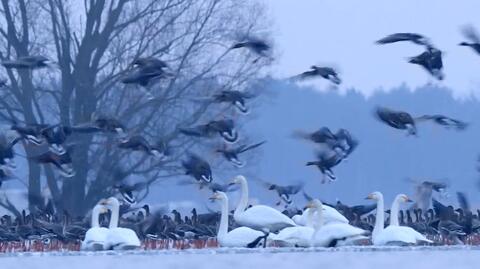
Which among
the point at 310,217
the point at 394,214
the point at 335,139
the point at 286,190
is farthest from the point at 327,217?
the point at 286,190

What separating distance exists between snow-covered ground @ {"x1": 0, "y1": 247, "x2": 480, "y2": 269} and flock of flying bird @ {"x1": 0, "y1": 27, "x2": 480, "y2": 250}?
2.19 m

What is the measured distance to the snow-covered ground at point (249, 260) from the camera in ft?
62.7

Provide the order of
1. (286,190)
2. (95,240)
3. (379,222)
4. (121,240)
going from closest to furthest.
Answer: (121,240) < (95,240) < (379,222) < (286,190)

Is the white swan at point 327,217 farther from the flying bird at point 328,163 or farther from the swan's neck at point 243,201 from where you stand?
the flying bird at point 328,163

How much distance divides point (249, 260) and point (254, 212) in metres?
5.65

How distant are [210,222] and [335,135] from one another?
275cm

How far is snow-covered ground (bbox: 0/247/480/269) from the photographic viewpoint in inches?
753

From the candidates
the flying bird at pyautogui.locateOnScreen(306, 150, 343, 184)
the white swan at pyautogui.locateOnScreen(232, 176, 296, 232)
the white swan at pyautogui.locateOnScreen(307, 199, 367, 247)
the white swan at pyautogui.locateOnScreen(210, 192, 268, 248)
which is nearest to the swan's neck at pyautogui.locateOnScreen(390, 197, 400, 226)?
the white swan at pyautogui.locateOnScreen(232, 176, 296, 232)

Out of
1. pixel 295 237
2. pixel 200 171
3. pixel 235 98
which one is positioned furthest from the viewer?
pixel 200 171

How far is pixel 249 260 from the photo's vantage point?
19.2 meters

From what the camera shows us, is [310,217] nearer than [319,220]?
No

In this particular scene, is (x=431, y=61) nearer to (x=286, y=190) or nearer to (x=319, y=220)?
(x=319, y=220)

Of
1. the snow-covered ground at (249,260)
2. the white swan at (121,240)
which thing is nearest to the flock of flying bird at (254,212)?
the white swan at (121,240)

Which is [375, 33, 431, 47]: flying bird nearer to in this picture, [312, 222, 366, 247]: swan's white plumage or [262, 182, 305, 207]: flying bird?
[312, 222, 366, 247]: swan's white plumage
